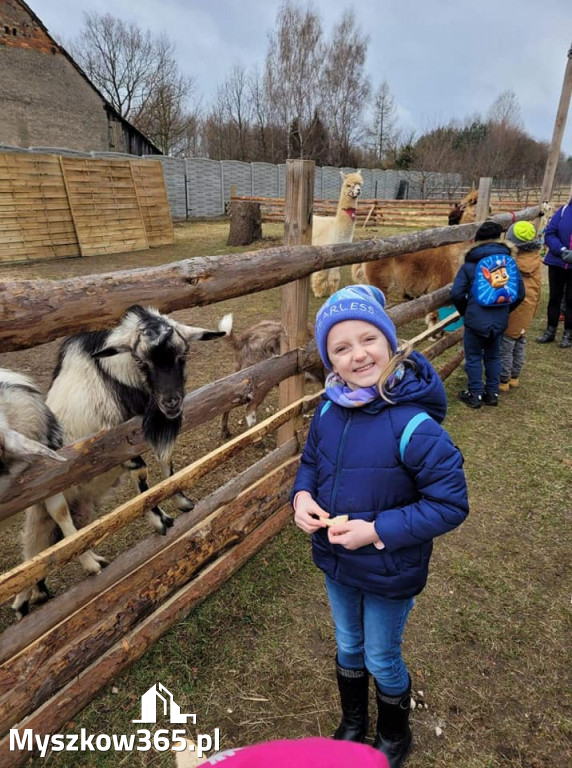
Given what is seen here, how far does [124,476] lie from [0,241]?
39.8ft

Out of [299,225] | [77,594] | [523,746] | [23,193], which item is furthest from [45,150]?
[523,746]

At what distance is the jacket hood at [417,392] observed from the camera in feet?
5.56

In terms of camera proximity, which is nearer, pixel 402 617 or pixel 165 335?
pixel 402 617

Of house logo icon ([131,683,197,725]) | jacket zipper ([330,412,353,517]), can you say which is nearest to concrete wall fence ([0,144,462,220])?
jacket zipper ([330,412,353,517])

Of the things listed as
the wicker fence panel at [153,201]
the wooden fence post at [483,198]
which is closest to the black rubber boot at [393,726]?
the wooden fence post at [483,198]

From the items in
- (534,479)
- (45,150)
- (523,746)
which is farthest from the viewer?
(45,150)

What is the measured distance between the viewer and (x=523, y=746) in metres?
2.20

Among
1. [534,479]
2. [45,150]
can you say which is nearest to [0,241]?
[45,150]

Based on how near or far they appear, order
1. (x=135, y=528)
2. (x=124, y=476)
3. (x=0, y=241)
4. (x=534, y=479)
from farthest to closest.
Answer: (x=0, y=241)
(x=534, y=479)
(x=135, y=528)
(x=124, y=476)

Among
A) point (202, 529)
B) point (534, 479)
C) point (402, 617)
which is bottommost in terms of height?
point (534, 479)

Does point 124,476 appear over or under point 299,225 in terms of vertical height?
under

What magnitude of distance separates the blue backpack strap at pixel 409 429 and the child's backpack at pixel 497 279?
393cm

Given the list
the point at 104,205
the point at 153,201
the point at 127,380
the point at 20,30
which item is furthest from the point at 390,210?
the point at 127,380

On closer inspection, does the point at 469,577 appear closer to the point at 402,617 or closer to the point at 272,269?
the point at 402,617
